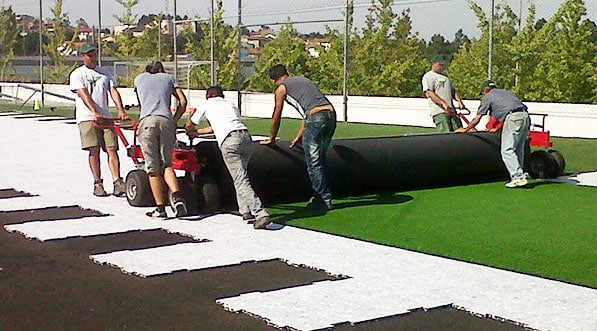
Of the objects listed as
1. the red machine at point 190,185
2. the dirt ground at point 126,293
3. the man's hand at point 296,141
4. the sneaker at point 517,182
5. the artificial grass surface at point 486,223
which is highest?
the man's hand at point 296,141

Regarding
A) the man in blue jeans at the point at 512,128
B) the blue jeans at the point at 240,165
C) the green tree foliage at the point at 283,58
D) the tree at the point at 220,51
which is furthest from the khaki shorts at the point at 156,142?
the green tree foliage at the point at 283,58

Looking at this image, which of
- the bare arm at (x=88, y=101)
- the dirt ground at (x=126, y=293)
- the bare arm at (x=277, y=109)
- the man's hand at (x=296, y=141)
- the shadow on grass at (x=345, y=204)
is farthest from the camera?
the bare arm at (x=88, y=101)

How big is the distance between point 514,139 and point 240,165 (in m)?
4.22

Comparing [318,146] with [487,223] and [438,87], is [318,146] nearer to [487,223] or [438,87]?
[487,223]

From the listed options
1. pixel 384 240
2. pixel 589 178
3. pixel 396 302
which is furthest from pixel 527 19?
pixel 396 302

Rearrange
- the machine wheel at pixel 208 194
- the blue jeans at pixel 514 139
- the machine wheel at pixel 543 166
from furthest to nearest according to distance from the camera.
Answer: the machine wheel at pixel 543 166
the blue jeans at pixel 514 139
the machine wheel at pixel 208 194

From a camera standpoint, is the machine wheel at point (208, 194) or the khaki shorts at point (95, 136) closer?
the machine wheel at point (208, 194)

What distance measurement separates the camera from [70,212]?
9961 mm

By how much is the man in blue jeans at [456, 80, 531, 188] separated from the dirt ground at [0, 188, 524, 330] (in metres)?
5.06

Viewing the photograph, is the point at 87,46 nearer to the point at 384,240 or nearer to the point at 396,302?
the point at 384,240

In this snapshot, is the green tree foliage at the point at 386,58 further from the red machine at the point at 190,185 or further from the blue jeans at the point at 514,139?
the red machine at the point at 190,185

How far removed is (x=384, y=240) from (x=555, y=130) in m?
13.8

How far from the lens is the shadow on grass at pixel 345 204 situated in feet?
32.0

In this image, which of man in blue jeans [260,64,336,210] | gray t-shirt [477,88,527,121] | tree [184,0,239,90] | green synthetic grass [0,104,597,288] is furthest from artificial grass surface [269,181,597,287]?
tree [184,0,239,90]
